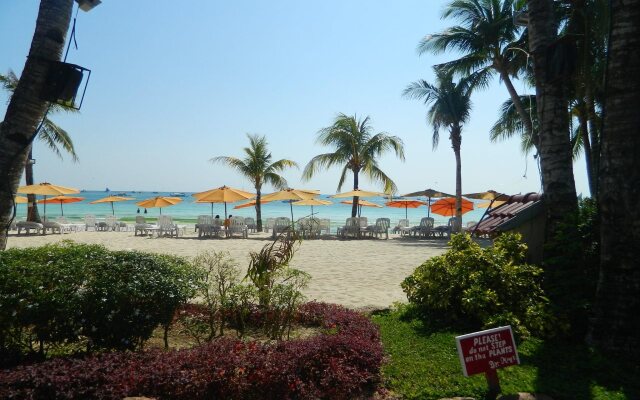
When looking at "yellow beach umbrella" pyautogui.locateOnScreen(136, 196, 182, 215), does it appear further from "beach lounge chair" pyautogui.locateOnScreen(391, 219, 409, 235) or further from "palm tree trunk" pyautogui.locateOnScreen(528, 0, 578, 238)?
"palm tree trunk" pyautogui.locateOnScreen(528, 0, 578, 238)

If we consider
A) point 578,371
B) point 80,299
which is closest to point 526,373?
point 578,371

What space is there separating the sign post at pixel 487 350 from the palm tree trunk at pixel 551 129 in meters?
2.67

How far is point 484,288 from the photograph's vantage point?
5.41 m

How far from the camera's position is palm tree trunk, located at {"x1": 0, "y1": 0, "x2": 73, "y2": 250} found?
5039 mm

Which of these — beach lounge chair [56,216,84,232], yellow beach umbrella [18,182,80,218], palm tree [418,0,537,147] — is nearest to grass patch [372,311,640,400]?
palm tree [418,0,537,147]

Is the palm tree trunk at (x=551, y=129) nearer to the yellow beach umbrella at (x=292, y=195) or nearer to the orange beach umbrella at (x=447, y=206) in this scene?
the yellow beach umbrella at (x=292, y=195)

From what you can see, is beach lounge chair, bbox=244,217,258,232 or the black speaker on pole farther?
beach lounge chair, bbox=244,217,258,232

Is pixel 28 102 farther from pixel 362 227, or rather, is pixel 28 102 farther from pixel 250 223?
pixel 250 223

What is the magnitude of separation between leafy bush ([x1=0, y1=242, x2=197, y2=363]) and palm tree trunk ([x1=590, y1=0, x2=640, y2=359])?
165 inches

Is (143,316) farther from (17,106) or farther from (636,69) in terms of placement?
(636,69)

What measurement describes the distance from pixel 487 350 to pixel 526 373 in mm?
926

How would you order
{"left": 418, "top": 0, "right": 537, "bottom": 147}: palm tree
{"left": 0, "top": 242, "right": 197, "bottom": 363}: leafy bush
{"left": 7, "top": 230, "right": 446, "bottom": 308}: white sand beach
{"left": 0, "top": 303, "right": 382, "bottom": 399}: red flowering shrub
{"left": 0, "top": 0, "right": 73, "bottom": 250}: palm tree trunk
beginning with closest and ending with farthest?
{"left": 0, "top": 303, "right": 382, "bottom": 399}: red flowering shrub < {"left": 0, "top": 242, "right": 197, "bottom": 363}: leafy bush < {"left": 0, "top": 0, "right": 73, "bottom": 250}: palm tree trunk < {"left": 7, "top": 230, "right": 446, "bottom": 308}: white sand beach < {"left": 418, "top": 0, "right": 537, "bottom": 147}: palm tree

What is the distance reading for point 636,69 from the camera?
4586 millimetres

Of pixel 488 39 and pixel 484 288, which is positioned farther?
pixel 488 39
